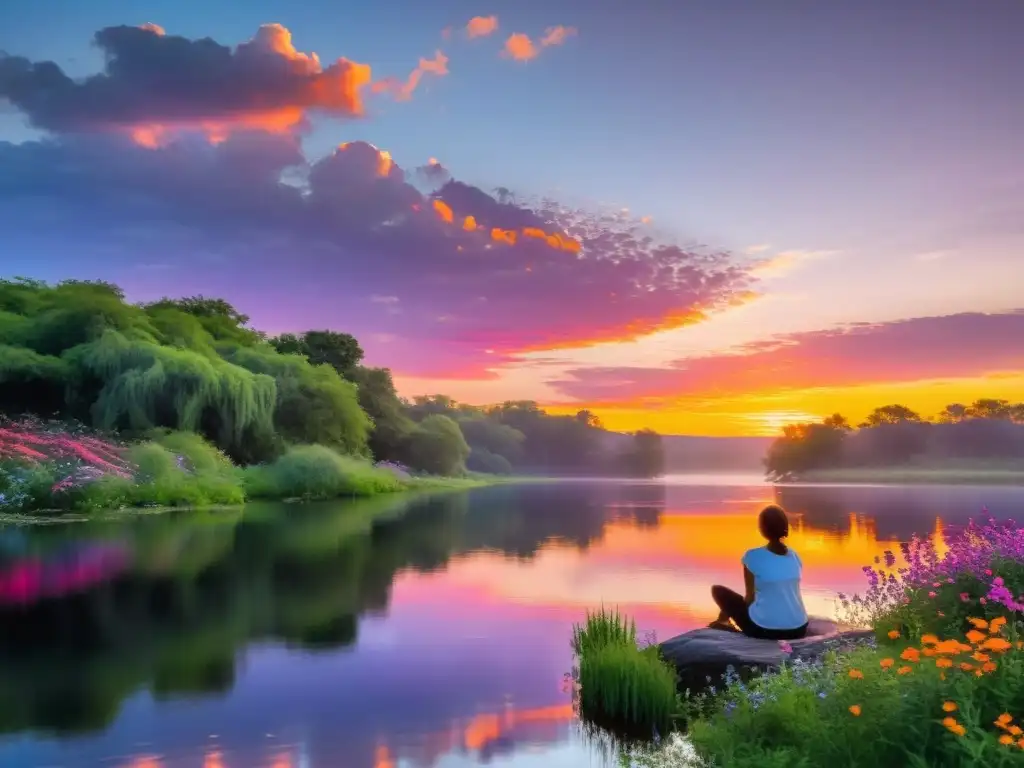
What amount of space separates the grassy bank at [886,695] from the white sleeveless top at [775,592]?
2.32 feet

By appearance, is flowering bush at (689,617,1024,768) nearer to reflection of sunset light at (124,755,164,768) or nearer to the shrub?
reflection of sunset light at (124,755,164,768)

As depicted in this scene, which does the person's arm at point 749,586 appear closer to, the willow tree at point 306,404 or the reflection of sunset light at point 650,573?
the reflection of sunset light at point 650,573

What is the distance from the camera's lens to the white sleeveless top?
7715mm

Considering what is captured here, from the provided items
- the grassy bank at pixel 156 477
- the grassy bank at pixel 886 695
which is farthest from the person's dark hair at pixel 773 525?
the grassy bank at pixel 156 477

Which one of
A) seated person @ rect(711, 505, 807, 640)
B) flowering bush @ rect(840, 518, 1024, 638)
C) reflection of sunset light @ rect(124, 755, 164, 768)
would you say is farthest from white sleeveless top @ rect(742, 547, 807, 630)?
reflection of sunset light @ rect(124, 755, 164, 768)

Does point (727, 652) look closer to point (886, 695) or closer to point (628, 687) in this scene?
point (628, 687)

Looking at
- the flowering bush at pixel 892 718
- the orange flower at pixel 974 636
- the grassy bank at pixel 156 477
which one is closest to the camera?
the flowering bush at pixel 892 718

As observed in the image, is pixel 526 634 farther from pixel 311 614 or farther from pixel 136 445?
pixel 136 445

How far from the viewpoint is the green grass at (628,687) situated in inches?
271

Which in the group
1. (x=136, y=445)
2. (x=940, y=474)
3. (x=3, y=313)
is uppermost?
(x=3, y=313)

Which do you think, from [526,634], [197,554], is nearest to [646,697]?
[526,634]

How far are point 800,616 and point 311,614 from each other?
633cm

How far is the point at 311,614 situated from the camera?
37.3 ft

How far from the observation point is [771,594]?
776cm
